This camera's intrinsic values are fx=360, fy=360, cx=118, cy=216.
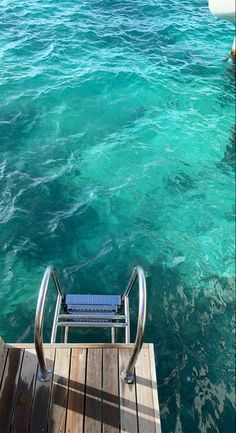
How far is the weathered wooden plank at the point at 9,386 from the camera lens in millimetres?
3668

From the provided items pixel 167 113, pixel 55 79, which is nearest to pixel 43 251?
pixel 167 113

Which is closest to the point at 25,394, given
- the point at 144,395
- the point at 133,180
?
the point at 144,395

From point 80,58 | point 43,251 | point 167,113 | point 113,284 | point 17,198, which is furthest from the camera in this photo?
point 80,58

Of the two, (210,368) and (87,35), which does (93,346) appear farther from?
(87,35)

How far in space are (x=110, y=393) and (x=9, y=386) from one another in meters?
1.10

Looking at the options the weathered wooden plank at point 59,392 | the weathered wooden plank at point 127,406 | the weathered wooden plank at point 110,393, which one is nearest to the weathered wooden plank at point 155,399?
the weathered wooden plank at point 127,406

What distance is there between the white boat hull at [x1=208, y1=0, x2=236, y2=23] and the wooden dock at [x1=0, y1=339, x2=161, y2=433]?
10.1m

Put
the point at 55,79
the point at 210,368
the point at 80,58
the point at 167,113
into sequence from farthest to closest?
the point at 80,58 → the point at 55,79 → the point at 167,113 → the point at 210,368

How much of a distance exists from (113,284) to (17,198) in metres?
3.09

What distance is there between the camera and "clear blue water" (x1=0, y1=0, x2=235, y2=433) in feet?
19.4

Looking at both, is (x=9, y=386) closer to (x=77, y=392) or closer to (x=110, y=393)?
(x=77, y=392)

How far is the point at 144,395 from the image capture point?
3863mm

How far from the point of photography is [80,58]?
12.8 metres

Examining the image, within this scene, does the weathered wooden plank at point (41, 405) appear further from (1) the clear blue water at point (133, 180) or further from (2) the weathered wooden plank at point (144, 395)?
(1) the clear blue water at point (133, 180)
